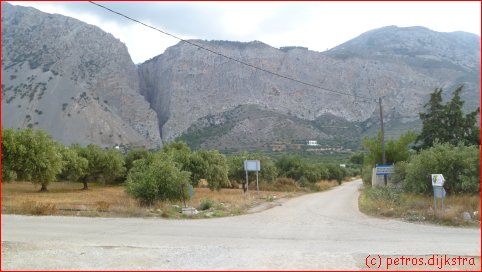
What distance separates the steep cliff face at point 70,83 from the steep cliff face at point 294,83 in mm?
11672

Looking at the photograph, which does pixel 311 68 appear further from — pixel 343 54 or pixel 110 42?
pixel 110 42

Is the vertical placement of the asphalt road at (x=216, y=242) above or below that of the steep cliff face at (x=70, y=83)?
below

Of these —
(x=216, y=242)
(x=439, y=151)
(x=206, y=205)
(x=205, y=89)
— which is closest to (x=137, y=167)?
(x=206, y=205)

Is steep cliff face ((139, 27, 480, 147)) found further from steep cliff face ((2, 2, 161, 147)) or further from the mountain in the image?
steep cliff face ((2, 2, 161, 147))

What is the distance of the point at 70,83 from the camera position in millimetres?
133500

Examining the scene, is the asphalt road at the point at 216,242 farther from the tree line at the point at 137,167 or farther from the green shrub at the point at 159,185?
the tree line at the point at 137,167

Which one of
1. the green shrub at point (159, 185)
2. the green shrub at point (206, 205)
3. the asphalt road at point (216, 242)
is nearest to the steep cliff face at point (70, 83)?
the green shrub at point (159, 185)

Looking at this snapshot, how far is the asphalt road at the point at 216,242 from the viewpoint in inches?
382

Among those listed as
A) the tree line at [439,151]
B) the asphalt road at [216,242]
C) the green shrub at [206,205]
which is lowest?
the green shrub at [206,205]

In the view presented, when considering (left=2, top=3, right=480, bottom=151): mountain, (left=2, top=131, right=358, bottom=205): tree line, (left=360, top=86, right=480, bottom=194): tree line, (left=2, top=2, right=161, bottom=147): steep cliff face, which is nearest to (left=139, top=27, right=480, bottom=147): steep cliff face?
(left=2, top=3, right=480, bottom=151): mountain

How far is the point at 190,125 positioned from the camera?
451 ft

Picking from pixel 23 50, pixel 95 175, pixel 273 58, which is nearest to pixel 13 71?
pixel 23 50

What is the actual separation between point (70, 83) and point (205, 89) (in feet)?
150

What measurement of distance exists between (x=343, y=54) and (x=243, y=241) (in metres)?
165
